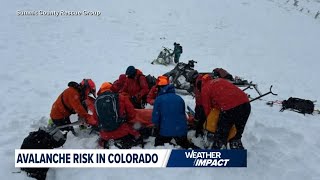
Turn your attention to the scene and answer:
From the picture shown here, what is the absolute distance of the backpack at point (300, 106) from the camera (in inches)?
339

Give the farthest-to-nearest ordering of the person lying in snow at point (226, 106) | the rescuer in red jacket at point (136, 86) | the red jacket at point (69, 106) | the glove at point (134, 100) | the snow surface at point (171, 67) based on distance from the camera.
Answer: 1. the rescuer in red jacket at point (136, 86)
2. the glove at point (134, 100)
3. the red jacket at point (69, 106)
4. the snow surface at point (171, 67)
5. the person lying in snow at point (226, 106)

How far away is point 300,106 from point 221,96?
13.1 ft

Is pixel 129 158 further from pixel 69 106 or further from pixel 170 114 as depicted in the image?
pixel 69 106

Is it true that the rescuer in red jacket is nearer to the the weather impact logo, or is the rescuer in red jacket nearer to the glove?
the glove

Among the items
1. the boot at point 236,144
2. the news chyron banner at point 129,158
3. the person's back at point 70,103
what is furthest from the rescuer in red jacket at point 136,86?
the boot at point 236,144

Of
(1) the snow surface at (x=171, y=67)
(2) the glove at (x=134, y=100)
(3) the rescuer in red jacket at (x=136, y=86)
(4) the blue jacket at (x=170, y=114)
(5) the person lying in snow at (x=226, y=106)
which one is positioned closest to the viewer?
(5) the person lying in snow at (x=226, y=106)

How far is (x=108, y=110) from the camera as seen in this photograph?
239 inches

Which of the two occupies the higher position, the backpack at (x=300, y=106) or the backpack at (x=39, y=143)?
the backpack at (x=300, y=106)

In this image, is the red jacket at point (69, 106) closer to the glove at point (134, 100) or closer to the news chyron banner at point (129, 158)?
the news chyron banner at point (129, 158)

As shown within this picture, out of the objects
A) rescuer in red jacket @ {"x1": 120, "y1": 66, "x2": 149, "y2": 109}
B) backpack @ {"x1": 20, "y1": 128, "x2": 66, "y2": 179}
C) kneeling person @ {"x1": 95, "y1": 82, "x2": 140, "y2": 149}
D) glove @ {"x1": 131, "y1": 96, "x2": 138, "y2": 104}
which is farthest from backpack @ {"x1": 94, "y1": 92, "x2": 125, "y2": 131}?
rescuer in red jacket @ {"x1": 120, "y1": 66, "x2": 149, "y2": 109}

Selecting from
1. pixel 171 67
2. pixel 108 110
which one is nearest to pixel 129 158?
pixel 108 110

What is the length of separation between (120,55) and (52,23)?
5.69 meters

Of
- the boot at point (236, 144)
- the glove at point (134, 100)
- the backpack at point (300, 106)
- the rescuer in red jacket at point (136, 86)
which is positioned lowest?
the boot at point (236, 144)

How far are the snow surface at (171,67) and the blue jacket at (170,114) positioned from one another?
0.79 metres
